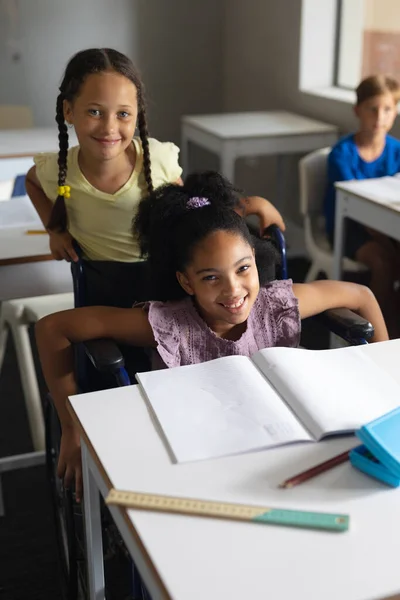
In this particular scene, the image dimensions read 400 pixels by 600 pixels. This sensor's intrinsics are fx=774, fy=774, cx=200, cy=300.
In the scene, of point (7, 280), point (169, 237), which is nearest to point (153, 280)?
point (169, 237)

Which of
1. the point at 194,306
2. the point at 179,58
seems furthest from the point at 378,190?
the point at 179,58

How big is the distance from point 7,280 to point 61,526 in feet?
2.13

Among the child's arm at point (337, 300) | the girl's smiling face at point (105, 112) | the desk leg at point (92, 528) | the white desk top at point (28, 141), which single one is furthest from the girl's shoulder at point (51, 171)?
the white desk top at point (28, 141)

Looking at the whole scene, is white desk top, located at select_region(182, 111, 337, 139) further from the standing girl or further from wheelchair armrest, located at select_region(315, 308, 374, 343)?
wheelchair armrest, located at select_region(315, 308, 374, 343)

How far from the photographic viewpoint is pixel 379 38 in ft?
13.2

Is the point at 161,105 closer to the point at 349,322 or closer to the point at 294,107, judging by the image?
the point at 294,107

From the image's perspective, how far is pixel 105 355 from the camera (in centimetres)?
142

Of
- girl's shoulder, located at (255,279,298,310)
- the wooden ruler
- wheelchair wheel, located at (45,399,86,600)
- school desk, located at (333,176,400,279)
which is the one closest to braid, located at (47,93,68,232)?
wheelchair wheel, located at (45,399,86,600)

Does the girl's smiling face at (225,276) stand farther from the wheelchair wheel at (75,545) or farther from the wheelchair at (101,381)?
the wheelchair wheel at (75,545)

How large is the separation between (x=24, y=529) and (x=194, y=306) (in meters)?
0.95

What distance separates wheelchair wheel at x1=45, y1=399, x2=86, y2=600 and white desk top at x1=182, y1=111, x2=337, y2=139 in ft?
7.09

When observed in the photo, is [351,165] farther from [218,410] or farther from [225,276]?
[218,410]

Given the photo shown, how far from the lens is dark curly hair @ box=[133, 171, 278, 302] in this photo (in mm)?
1524

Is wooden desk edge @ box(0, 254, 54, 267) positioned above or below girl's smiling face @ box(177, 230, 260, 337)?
below
